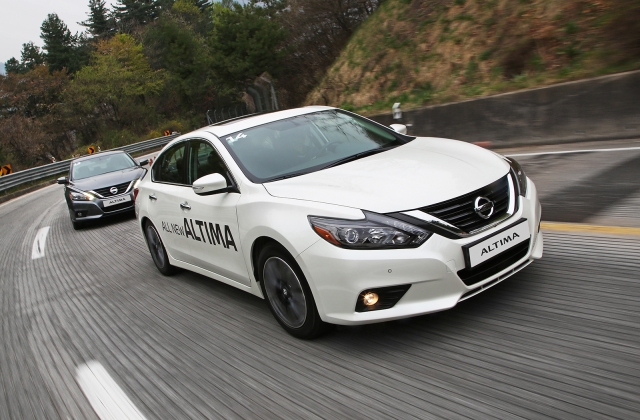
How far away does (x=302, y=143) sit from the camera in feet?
16.3

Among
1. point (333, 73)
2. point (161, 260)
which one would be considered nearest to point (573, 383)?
point (161, 260)

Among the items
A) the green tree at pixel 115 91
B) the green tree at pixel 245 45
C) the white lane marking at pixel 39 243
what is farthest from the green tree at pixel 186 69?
the white lane marking at pixel 39 243

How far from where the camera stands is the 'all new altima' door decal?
468cm

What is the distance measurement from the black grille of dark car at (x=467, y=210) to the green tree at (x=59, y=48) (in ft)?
299

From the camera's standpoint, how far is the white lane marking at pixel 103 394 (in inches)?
143

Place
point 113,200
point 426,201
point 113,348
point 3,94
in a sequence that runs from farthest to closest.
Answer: point 3,94
point 113,200
point 113,348
point 426,201

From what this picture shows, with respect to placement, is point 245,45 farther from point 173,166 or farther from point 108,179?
point 173,166

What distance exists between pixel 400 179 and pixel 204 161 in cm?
203

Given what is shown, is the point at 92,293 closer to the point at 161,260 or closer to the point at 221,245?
the point at 161,260

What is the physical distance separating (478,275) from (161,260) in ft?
13.4

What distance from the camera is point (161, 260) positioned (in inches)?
262

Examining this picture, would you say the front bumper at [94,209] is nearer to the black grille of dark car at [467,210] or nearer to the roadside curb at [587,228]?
the roadside curb at [587,228]

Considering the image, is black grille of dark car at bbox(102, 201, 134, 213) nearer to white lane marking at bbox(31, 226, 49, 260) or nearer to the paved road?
white lane marking at bbox(31, 226, 49, 260)

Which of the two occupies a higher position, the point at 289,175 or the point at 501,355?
the point at 289,175
